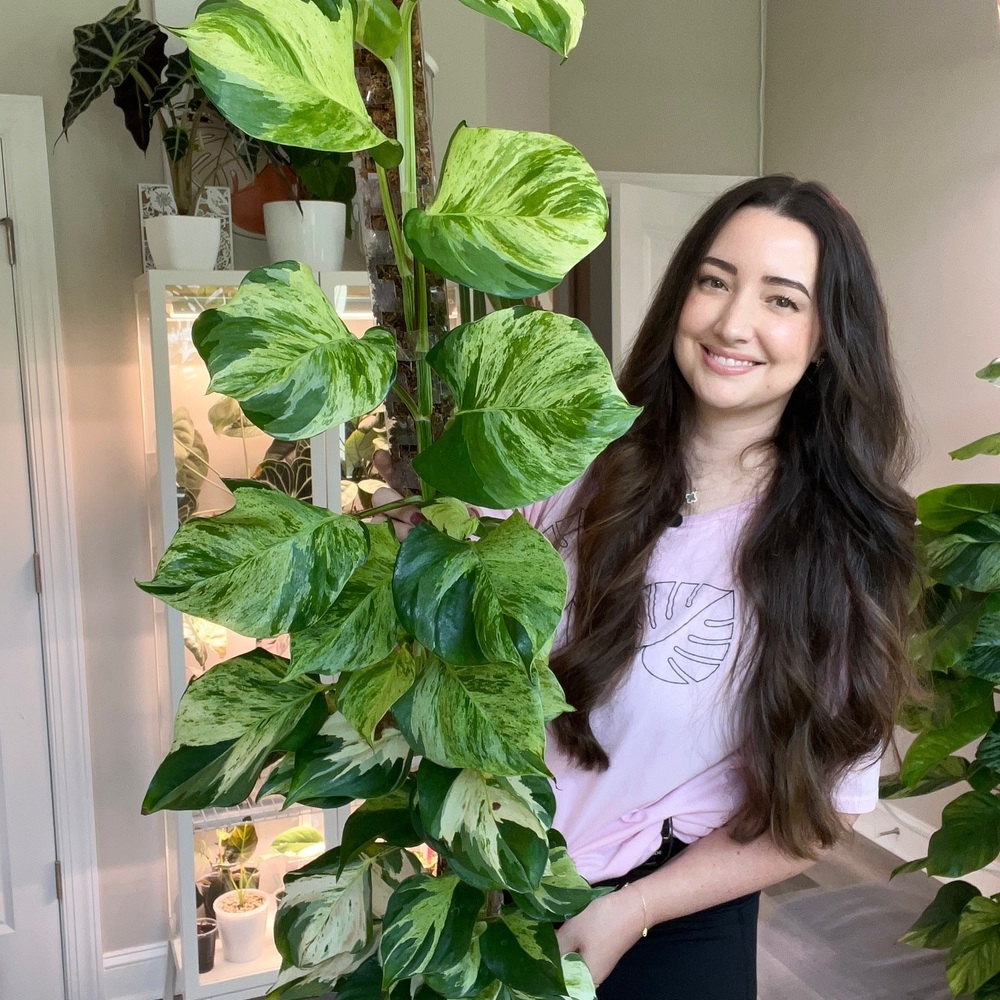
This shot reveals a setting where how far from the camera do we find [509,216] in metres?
0.39

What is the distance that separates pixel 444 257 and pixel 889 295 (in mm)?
2978

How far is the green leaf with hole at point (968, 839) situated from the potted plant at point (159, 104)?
197cm

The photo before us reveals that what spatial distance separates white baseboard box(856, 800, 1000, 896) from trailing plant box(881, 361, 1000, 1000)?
0.88 meters

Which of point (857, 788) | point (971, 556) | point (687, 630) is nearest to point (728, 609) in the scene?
point (687, 630)

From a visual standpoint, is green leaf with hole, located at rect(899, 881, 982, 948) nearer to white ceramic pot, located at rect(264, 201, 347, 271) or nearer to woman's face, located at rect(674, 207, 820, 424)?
woman's face, located at rect(674, 207, 820, 424)

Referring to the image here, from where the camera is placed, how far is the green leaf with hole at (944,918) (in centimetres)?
205

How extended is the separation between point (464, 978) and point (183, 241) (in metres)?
1.77

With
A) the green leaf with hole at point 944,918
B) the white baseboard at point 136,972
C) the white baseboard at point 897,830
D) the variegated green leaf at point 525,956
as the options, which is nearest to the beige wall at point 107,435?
the white baseboard at point 136,972

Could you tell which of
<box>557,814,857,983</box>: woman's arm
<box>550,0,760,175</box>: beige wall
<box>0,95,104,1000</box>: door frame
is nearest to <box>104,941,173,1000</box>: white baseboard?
<box>0,95,104,1000</box>: door frame

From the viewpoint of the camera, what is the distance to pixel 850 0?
10.2ft

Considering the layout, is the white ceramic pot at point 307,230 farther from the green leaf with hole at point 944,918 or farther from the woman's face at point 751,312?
the green leaf with hole at point 944,918

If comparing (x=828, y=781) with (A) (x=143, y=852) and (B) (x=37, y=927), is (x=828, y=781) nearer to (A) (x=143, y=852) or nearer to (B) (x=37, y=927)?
(A) (x=143, y=852)

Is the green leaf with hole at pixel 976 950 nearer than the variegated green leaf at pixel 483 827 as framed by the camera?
No

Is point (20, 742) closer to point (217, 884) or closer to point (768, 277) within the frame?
point (217, 884)
